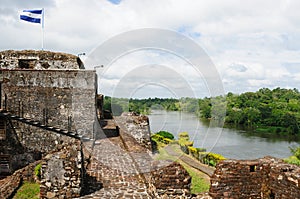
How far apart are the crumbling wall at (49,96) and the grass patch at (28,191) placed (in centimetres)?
399

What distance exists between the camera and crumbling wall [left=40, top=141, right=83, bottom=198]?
573 cm

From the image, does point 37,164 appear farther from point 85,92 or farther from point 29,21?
point 29,21

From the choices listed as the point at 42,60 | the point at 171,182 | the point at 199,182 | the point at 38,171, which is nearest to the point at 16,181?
the point at 38,171

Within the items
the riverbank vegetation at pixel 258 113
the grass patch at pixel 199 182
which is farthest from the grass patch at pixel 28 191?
the riverbank vegetation at pixel 258 113

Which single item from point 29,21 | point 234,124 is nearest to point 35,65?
point 29,21

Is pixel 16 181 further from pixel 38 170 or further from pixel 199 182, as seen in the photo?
pixel 199 182

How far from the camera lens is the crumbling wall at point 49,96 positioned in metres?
11.2

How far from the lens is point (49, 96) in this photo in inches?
445

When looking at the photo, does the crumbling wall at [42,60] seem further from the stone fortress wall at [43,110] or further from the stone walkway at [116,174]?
the stone walkway at [116,174]

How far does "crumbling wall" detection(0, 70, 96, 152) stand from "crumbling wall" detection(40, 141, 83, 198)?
19.1 ft

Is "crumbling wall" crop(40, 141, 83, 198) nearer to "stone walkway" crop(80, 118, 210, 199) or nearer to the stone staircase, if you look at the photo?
"stone walkway" crop(80, 118, 210, 199)

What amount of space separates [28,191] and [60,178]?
1.92 m

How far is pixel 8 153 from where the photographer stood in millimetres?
10422

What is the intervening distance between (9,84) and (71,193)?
7.07 metres
